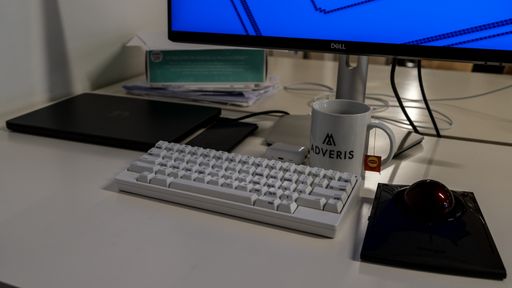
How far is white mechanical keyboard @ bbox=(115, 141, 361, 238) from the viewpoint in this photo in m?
0.57

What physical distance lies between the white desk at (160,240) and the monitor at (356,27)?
0.61ft

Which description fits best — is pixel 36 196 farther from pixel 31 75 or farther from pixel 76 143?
pixel 31 75

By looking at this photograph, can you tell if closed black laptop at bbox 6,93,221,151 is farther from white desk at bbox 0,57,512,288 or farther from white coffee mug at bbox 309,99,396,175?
white coffee mug at bbox 309,99,396,175

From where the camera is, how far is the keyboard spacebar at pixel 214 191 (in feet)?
1.94

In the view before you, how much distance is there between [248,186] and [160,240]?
5.2 inches

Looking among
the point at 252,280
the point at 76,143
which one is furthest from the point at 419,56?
the point at 76,143

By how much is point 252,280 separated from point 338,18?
18.1 inches

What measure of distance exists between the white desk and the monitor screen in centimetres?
19

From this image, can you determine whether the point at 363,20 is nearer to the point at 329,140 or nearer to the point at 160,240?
the point at 329,140

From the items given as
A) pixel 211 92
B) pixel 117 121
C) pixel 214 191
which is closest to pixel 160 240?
pixel 214 191

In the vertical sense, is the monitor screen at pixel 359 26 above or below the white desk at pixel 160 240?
above

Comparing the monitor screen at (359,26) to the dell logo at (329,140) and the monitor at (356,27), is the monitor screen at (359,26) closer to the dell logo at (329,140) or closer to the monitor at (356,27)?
the monitor at (356,27)

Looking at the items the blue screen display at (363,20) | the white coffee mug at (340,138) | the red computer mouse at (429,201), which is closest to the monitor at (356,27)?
the blue screen display at (363,20)

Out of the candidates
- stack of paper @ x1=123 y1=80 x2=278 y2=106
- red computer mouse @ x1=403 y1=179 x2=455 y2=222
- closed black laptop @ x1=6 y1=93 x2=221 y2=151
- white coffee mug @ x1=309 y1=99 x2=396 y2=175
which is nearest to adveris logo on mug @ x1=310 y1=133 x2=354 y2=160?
white coffee mug @ x1=309 y1=99 x2=396 y2=175
